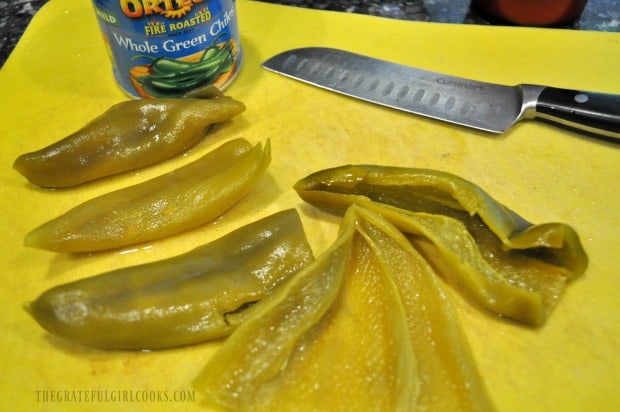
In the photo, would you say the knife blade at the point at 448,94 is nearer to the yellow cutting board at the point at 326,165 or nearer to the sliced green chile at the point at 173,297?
the yellow cutting board at the point at 326,165

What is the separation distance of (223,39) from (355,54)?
0.45m

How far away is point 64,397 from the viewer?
118 centimetres

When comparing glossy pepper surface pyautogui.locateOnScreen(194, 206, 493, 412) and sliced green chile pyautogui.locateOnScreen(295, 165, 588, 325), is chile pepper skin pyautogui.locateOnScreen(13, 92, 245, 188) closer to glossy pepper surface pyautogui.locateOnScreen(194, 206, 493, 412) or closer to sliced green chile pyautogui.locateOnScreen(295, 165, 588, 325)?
sliced green chile pyautogui.locateOnScreen(295, 165, 588, 325)

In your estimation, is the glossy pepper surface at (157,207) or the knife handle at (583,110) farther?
the knife handle at (583,110)

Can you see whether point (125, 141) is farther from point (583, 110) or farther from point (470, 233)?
point (583, 110)

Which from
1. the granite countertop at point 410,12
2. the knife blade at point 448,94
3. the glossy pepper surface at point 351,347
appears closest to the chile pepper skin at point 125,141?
the knife blade at point 448,94

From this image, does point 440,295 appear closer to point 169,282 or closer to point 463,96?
point 169,282

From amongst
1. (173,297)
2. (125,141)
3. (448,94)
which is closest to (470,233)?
(448,94)

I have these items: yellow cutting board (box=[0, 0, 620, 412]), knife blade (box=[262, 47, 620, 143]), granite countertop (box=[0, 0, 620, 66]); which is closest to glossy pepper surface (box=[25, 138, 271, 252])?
yellow cutting board (box=[0, 0, 620, 412])

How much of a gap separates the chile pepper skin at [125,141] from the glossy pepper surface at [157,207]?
0.12 metres

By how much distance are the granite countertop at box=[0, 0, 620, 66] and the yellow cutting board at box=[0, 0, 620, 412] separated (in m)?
0.23

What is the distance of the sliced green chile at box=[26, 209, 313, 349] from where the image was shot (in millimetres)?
1181

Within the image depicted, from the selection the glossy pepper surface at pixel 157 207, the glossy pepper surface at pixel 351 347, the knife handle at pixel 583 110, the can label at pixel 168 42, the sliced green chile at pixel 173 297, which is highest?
the can label at pixel 168 42

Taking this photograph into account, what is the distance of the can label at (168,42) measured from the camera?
60.1 inches
